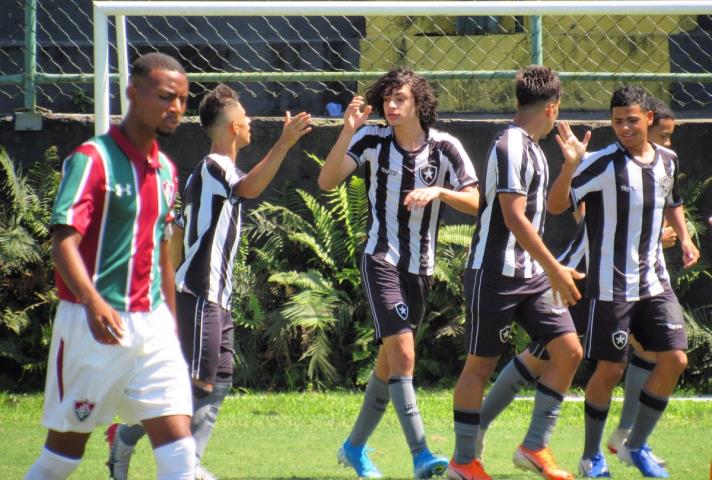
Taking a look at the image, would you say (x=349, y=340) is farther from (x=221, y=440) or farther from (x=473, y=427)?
(x=473, y=427)

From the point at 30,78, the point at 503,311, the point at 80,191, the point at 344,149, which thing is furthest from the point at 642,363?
the point at 30,78

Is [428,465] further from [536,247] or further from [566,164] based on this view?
[566,164]

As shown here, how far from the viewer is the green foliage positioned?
8.63 metres

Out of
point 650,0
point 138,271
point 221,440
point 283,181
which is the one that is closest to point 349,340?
point 283,181

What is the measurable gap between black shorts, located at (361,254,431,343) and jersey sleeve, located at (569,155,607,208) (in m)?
0.93

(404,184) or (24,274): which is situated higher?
(404,184)

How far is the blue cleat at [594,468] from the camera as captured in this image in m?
6.11

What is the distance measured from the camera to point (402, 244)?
6.14 meters

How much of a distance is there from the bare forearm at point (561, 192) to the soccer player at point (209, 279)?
4.48 ft

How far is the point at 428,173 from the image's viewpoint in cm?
622

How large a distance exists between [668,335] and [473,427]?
127 cm

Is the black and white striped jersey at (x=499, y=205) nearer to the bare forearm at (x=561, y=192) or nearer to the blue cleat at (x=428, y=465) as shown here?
the bare forearm at (x=561, y=192)

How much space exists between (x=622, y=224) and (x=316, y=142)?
363 centimetres

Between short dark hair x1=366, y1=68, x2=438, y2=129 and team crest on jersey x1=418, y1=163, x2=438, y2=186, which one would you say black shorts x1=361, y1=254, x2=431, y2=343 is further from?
short dark hair x1=366, y1=68, x2=438, y2=129
